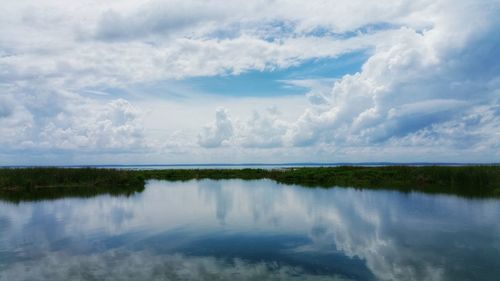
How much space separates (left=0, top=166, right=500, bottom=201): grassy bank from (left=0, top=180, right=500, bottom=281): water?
744 centimetres

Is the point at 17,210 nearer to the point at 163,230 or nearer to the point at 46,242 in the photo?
the point at 46,242

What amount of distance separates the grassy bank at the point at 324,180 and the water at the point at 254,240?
744 centimetres

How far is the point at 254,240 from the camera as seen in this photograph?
53.2ft

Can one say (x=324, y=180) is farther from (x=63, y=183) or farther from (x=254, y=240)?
(x=254, y=240)

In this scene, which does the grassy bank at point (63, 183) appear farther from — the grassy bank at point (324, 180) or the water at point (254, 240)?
the water at point (254, 240)

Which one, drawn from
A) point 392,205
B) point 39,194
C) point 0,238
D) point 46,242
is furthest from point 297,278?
point 39,194

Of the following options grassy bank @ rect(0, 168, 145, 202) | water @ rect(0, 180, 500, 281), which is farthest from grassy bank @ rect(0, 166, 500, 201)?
water @ rect(0, 180, 500, 281)

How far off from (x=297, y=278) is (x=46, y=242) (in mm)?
11142

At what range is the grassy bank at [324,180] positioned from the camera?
34531mm

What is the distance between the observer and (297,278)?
11180mm

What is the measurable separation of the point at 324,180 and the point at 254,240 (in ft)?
107

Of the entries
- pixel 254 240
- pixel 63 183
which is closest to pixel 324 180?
pixel 63 183

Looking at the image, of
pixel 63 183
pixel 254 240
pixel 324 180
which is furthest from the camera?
pixel 324 180

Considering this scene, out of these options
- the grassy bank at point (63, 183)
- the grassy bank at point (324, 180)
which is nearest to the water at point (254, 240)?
the grassy bank at point (63, 183)
